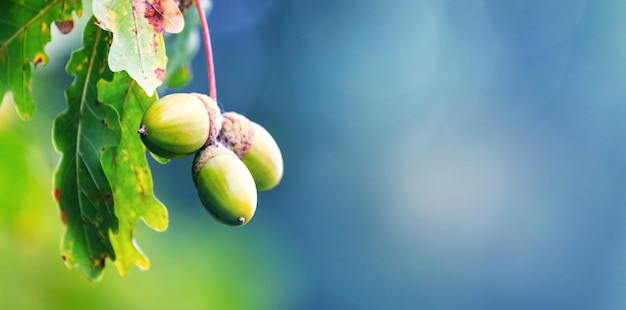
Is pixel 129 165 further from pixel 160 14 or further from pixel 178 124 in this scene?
pixel 160 14

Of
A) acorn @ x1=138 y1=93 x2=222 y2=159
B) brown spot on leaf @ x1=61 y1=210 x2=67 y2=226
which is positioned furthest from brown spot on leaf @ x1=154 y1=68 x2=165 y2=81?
brown spot on leaf @ x1=61 y1=210 x2=67 y2=226

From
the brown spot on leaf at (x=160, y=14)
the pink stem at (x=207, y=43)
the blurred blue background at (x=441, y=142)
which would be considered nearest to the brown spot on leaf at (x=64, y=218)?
the pink stem at (x=207, y=43)

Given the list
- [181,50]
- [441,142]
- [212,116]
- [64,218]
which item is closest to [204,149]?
[212,116]

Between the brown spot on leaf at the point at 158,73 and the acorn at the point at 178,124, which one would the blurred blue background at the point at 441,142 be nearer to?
the acorn at the point at 178,124

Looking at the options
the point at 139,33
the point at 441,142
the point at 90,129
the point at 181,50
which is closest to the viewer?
the point at 139,33

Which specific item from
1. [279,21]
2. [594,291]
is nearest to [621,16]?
[594,291]

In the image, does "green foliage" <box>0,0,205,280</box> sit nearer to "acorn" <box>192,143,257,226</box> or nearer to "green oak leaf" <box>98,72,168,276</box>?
"green oak leaf" <box>98,72,168,276</box>

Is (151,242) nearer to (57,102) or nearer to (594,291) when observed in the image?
(57,102)
